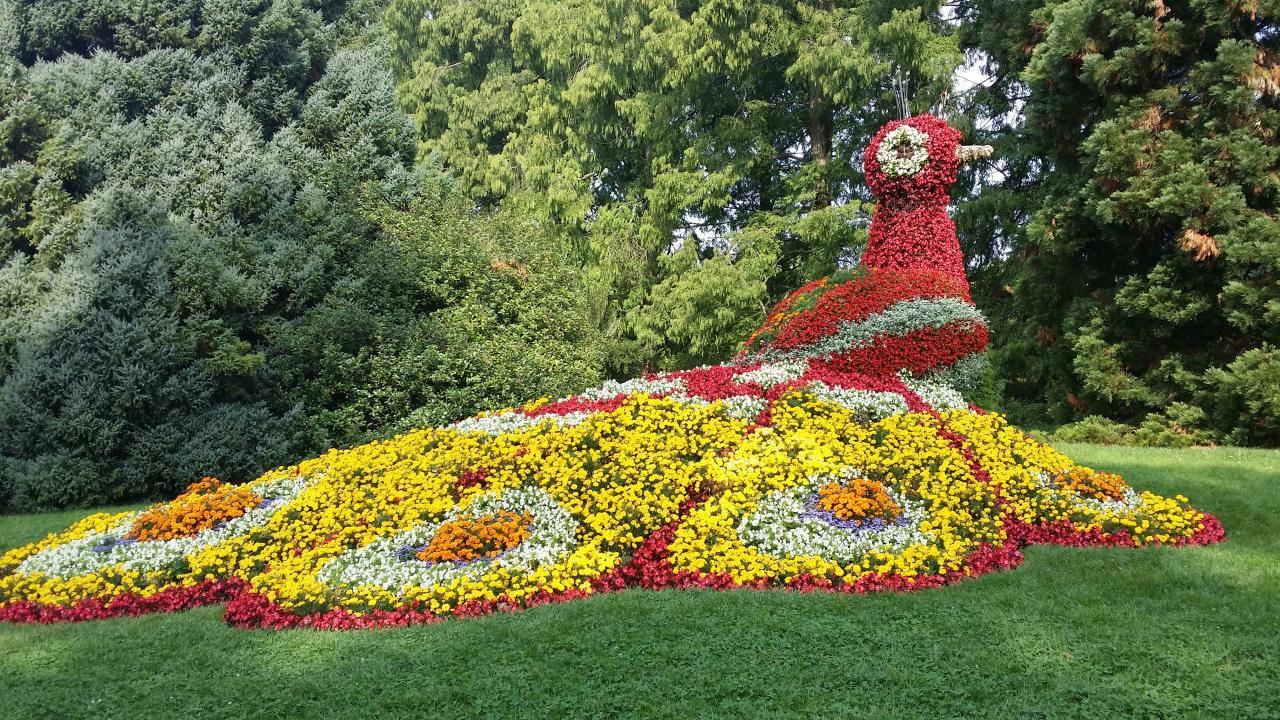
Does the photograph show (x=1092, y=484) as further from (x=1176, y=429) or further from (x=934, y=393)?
(x=1176, y=429)

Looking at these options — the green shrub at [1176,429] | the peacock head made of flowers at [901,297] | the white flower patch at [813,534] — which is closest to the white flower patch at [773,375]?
the peacock head made of flowers at [901,297]

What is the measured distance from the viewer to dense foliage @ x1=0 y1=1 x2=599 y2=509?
10938 mm

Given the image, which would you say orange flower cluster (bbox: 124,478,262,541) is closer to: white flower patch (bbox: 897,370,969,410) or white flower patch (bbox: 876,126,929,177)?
white flower patch (bbox: 897,370,969,410)

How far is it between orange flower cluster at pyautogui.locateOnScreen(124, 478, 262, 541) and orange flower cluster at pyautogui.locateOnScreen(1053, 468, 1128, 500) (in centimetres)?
699

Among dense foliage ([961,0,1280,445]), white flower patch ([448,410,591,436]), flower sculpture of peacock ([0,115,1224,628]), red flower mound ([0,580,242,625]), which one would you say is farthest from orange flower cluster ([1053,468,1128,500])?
red flower mound ([0,580,242,625])

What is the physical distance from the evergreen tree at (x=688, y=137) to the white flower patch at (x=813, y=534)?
36.2 feet

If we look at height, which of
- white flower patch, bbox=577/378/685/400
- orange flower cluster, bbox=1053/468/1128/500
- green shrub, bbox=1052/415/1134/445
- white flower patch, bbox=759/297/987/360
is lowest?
green shrub, bbox=1052/415/1134/445

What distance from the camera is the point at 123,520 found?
820 cm

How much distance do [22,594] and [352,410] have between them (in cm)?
616

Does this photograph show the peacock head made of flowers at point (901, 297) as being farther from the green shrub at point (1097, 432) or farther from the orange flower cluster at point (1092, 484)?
the green shrub at point (1097, 432)

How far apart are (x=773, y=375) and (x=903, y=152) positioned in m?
3.88

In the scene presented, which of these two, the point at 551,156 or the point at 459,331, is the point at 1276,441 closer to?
the point at 459,331

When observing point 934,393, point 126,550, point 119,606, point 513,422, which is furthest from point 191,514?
point 934,393

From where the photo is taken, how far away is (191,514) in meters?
7.58
